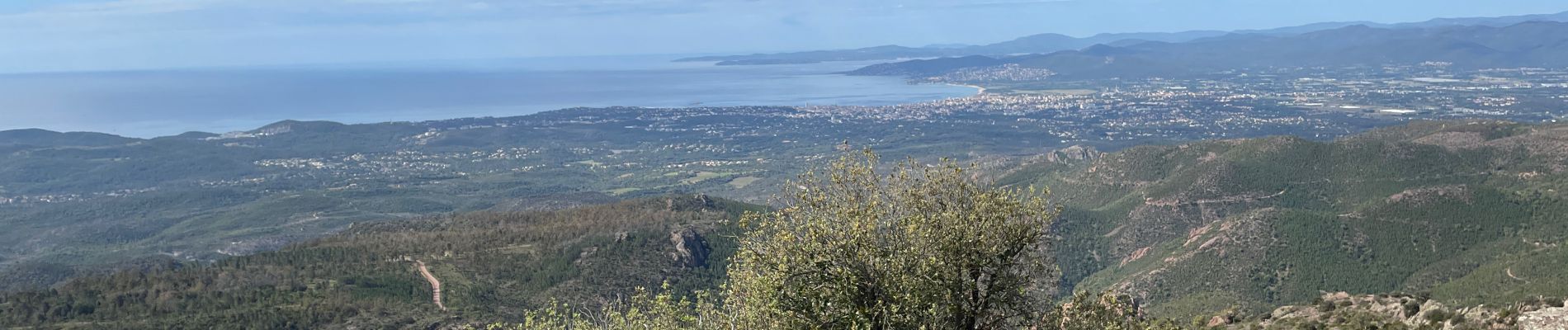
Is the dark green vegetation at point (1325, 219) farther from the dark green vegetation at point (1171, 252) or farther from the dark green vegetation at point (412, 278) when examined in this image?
the dark green vegetation at point (412, 278)

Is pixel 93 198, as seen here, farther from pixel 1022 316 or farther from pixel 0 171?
pixel 1022 316

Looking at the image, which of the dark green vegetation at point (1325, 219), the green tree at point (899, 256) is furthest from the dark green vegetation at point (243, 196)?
the green tree at point (899, 256)

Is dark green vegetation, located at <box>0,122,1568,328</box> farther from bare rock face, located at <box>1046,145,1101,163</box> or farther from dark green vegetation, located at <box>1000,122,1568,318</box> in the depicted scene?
bare rock face, located at <box>1046,145,1101,163</box>

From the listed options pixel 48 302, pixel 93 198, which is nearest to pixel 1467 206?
pixel 48 302

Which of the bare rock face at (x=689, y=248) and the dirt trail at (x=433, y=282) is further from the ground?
the dirt trail at (x=433, y=282)

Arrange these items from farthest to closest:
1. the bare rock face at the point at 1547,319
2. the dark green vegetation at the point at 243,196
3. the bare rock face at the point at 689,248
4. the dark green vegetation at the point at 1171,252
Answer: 1. the dark green vegetation at the point at 243,196
2. the bare rock face at the point at 689,248
3. the dark green vegetation at the point at 1171,252
4. the bare rock face at the point at 1547,319

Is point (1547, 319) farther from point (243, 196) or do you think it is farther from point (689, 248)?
point (243, 196)
